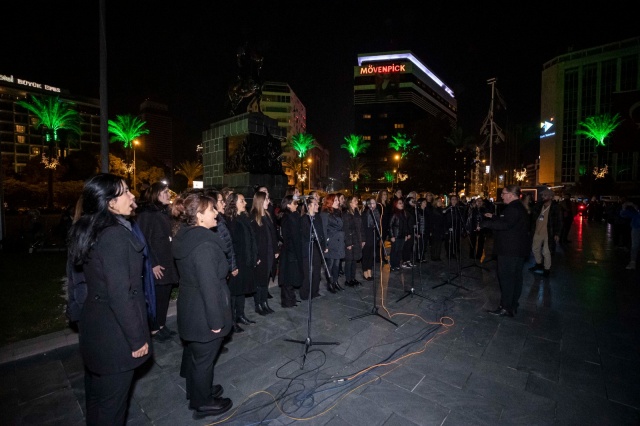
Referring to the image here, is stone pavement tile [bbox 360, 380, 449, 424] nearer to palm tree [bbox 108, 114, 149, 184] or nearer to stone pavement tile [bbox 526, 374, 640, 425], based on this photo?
stone pavement tile [bbox 526, 374, 640, 425]

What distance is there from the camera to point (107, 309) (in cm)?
236

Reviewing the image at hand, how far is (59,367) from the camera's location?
13.0 feet

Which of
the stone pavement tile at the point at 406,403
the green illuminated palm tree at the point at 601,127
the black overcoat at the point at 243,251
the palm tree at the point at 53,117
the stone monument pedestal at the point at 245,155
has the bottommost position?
the stone pavement tile at the point at 406,403

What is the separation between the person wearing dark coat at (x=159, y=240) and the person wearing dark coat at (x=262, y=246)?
1.43m

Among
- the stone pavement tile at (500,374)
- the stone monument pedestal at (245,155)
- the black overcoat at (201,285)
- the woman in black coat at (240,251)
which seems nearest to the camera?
the black overcoat at (201,285)

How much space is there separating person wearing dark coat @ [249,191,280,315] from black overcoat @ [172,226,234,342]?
8.99ft

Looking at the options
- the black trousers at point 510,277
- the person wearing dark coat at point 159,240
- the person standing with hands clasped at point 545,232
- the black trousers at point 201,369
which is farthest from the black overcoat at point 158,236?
the person standing with hands clasped at point 545,232

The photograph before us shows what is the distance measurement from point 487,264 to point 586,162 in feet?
260

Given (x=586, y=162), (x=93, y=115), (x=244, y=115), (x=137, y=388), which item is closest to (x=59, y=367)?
(x=137, y=388)

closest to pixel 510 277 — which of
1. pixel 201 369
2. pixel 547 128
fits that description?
pixel 201 369

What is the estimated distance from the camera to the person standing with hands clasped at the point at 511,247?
5555 millimetres

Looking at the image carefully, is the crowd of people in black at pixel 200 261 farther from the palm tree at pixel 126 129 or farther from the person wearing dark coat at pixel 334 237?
the palm tree at pixel 126 129

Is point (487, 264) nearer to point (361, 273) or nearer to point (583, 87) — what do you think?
point (361, 273)

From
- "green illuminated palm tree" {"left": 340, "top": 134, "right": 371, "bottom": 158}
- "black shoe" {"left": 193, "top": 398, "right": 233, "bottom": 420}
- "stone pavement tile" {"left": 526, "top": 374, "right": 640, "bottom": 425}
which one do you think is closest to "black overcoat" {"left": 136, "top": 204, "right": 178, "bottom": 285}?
"black shoe" {"left": 193, "top": 398, "right": 233, "bottom": 420}
